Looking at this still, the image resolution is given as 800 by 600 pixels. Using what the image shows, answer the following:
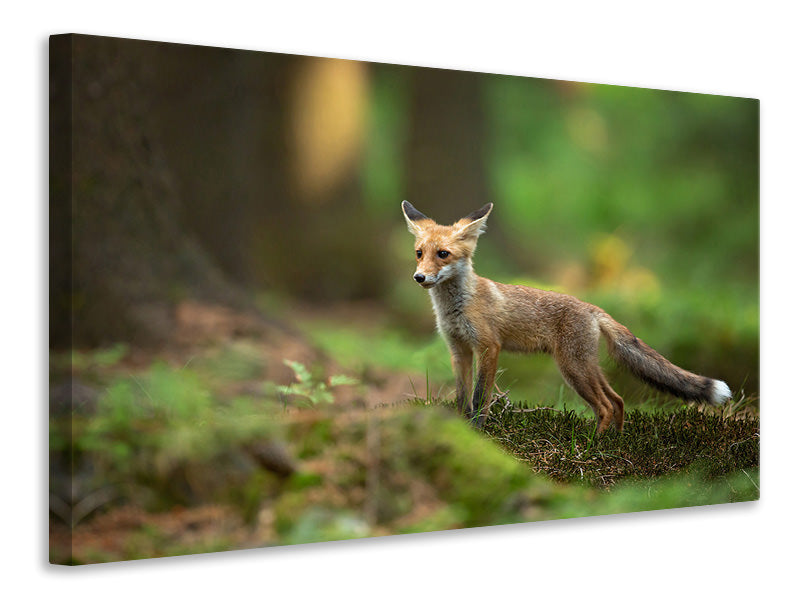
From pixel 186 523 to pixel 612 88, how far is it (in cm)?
332

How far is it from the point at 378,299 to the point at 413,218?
4.31 feet

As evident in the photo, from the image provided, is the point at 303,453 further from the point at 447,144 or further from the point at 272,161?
the point at 447,144

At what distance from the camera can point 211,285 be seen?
5.26 m

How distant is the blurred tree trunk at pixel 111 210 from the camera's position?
4.04 meters

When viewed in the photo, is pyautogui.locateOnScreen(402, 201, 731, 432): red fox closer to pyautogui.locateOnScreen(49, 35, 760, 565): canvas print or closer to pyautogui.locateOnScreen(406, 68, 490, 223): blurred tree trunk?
pyautogui.locateOnScreen(49, 35, 760, 565): canvas print

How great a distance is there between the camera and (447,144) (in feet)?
20.0

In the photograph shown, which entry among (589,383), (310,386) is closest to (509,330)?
(589,383)

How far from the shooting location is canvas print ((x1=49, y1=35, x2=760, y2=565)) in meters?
4.20

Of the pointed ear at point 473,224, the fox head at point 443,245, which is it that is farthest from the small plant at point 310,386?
the pointed ear at point 473,224

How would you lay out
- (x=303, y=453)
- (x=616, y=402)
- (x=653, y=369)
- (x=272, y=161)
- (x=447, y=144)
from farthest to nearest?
(x=447, y=144) < (x=272, y=161) < (x=653, y=369) < (x=616, y=402) < (x=303, y=453)

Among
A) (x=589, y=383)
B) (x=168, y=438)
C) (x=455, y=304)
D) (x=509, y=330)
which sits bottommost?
(x=168, y=438)

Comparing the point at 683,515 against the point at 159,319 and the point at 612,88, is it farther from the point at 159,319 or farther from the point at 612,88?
the point at 159,319

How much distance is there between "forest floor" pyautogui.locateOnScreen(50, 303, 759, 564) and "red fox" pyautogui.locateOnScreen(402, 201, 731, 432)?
154 mm

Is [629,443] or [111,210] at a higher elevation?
[111,210]
